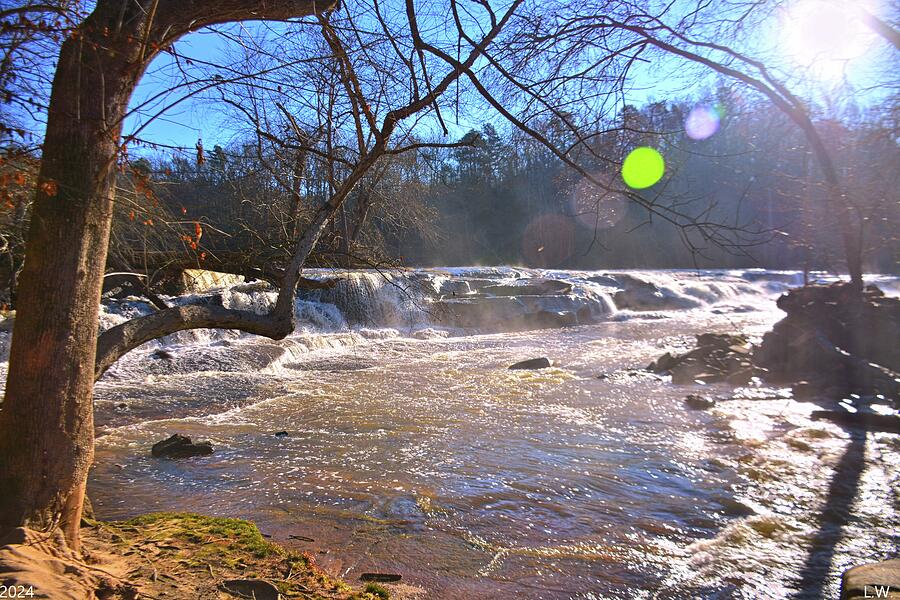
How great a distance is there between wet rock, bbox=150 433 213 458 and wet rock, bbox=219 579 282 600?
140 inches

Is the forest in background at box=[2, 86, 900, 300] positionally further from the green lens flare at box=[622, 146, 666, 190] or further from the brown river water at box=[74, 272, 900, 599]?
the brown river water at box=[74, 272, 900, 599]

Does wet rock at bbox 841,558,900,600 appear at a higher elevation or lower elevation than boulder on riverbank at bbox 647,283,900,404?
lower

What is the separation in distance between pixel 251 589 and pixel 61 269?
4.73 feet

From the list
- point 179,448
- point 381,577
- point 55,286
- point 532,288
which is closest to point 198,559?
point 381,577

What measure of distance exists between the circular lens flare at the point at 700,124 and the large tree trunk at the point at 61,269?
2772mm

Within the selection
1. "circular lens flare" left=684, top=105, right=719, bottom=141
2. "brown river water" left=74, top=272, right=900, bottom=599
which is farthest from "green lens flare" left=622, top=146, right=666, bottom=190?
"brown river water" left=74, top=272, right=900, bottom=599

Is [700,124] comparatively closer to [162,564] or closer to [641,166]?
[641,166]

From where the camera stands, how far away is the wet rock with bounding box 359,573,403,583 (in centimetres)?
314

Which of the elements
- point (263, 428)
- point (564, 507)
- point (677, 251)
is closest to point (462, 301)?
point (263, 428)

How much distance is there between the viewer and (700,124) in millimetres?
3451

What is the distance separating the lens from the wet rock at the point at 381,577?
314 cm

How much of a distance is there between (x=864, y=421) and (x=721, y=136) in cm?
468

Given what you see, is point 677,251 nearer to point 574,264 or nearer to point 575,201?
point 574,264

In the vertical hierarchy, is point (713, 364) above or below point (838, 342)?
below
